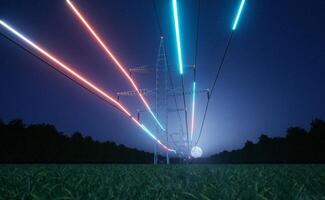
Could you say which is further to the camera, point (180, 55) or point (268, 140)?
point (268, 140)

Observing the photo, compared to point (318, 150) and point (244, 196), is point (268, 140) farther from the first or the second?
point (244, 196)

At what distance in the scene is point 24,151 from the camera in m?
60.0

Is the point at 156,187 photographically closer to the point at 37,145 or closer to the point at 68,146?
the point at 37,145

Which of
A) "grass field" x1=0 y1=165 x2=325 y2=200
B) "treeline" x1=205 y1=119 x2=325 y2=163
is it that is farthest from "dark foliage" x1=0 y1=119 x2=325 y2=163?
"grass field" x1=0 y1=165 x2=325 y2=200

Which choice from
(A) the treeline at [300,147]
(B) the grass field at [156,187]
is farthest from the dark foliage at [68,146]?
(B) the grass field at [156,187]

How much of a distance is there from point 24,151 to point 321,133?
60790 mm

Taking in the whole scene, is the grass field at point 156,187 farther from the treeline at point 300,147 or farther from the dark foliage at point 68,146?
the treeline at point 300,147

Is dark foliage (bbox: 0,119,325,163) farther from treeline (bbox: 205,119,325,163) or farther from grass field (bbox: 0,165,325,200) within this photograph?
grass field (bbox: 0,165,325,200)

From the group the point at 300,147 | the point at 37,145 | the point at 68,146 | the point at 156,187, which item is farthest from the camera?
the point at 68,146

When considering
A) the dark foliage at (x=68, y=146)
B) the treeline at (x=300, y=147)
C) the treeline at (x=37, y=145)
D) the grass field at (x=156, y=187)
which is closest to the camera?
the grass field at (x=156, y=187)

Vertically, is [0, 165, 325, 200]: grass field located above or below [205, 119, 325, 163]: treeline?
below

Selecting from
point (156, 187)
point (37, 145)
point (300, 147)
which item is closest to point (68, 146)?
point (37, 145)

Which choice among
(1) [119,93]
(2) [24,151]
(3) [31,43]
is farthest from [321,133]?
(3) [31,43]

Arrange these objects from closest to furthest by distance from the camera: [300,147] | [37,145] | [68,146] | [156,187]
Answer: [156,187]
[37,145]
[300,147]
[68,146]
